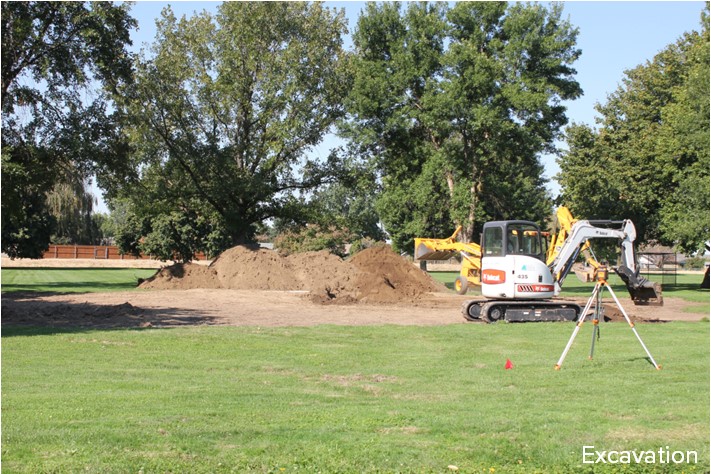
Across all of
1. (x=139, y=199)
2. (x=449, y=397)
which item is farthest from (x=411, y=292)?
(x=449, y=397)

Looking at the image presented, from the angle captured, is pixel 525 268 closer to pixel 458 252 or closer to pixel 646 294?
pixel 458 252

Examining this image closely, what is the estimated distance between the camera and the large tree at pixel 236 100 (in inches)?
2058

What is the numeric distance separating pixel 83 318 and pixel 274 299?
41.3 ft

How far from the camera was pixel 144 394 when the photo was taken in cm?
1272

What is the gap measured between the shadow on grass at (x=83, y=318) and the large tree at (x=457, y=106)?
23.1 metres

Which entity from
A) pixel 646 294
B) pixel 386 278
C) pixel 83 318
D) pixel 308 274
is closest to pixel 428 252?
pixel 386 278

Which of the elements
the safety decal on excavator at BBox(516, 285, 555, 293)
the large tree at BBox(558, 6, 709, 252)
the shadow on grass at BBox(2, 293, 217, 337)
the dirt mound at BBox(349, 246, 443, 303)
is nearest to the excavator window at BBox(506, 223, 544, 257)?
the safety decal on excavator at BBox(516, 285, 555, 293)

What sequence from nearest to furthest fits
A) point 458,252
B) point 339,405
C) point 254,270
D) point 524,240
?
1. point 339,405
2. point 524,240
3. point 458,252
4. point 254,270

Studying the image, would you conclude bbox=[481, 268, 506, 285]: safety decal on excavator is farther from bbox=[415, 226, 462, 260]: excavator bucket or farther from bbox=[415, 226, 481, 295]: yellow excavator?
bbox=[415, 226, 462, 260]: excavator bucket

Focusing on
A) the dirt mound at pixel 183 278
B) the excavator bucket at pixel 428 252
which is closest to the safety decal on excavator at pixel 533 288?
the excavator bucket at pixel 428 252

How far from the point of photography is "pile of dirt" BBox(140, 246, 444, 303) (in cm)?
4109

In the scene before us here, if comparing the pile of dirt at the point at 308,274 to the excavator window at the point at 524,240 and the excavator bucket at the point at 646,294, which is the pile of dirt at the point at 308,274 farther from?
the excavator window at the point at 524,240

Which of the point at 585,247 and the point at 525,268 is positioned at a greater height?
the point at 585,247

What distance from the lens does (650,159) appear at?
2078 inches
